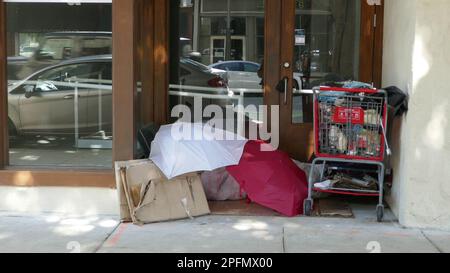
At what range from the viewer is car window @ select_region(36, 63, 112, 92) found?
6805 mm

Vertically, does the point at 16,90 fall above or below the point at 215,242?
above

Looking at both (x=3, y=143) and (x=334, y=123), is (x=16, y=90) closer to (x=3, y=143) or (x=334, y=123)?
(x=3, y=143)

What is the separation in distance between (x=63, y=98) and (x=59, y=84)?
17cm

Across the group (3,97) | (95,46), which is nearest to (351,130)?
(95,46)

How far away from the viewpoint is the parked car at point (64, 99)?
268 inches

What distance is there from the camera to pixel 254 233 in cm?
556

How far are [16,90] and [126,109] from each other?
155cm

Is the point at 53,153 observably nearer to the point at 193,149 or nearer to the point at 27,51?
the point at 27,51

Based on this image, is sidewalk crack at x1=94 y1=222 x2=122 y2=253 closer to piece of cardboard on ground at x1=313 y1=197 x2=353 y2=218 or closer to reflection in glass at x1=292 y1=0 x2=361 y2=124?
piece of cardboard on ground at x1=313 y1=197 x2=353 y2=218

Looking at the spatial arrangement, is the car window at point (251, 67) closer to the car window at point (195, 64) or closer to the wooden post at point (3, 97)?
the car window at point (195, 64)

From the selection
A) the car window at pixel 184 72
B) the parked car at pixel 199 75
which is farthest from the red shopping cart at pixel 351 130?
the car window at pixel 184 72

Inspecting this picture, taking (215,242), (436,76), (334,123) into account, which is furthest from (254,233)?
(436,76)

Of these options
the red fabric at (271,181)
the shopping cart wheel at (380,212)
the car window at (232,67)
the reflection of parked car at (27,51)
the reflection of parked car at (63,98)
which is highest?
the reflection of parked car at (27,51)

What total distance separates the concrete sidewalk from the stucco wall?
236 mm
